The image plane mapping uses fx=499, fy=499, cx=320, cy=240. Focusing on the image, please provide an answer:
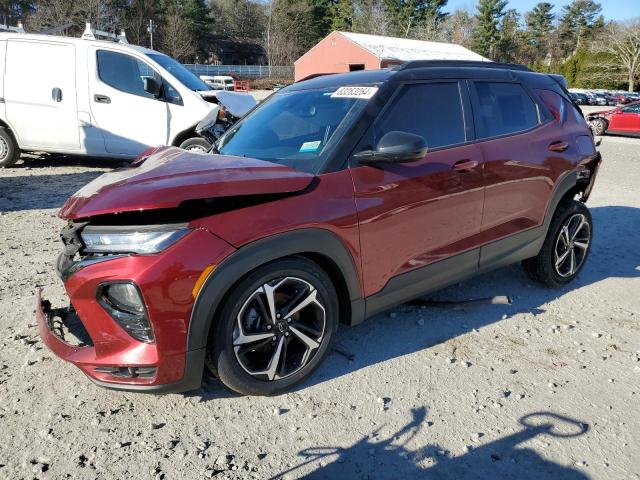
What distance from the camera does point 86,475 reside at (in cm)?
223

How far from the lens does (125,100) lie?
8.26 meters

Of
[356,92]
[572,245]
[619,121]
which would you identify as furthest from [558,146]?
[619,121]

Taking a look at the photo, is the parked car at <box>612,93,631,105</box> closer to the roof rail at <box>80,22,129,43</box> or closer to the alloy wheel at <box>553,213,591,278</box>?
the roof rail at <box>80,22,129,43</box>

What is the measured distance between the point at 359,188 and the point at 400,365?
116 centimetres

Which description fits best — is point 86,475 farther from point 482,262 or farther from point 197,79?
point 197,79

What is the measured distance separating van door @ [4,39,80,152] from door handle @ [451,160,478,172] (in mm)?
7189

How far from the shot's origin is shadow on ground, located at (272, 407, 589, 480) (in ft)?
7.40

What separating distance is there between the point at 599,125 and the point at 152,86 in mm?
17436

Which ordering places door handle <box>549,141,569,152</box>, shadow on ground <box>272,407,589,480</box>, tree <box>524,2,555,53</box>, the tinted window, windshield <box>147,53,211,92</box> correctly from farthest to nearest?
tree <box>524,2,555,53</box>
the tinted window
windshield <box>147,53,211,92</box>
door handle <box>549,141,569,152</box>
shadow on ground <box>272,407,589,480</box>

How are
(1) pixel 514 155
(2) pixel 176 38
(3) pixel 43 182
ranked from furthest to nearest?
(2) pixel 176 38 < (3) pixel 43 182 < (1) pixel 514 155

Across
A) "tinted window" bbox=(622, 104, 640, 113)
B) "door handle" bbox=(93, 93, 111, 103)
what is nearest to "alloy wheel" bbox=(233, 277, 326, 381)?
"door handle" bbox=(93, 93, 111, 103)

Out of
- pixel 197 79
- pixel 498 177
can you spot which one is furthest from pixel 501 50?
pixel 498 177

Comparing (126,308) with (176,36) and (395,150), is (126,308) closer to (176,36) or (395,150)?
(395,150)

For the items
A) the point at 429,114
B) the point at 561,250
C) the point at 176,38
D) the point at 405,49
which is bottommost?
the point at 561,250
